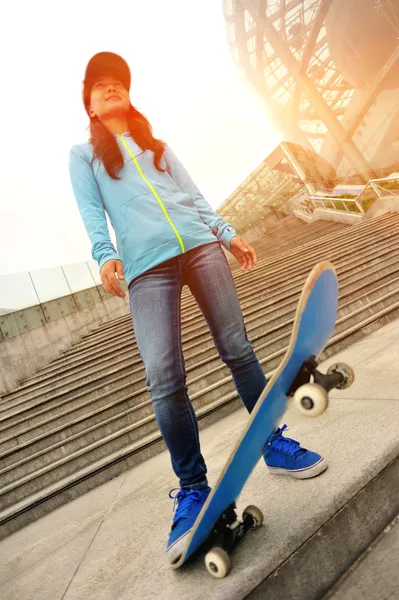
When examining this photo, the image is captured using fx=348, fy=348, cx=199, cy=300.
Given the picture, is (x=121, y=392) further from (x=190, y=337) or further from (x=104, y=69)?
(x=104, y=69)

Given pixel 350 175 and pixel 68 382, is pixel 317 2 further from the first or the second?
pixel 68 382

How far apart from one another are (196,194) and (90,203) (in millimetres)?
582

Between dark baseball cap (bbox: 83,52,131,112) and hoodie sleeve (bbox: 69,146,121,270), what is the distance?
0.34 m

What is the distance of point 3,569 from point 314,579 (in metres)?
1.97

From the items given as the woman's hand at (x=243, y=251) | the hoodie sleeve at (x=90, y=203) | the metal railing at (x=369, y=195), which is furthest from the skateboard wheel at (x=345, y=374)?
the metal railing at (x=369, y=195)

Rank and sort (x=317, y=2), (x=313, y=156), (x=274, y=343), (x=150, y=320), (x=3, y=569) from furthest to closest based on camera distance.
Answer: 1. (x=313, y=156)
2. (x=317, y=2)
3. (x=274, y=343)
4. (x=3, y=569)
5. (x=150, y=320)

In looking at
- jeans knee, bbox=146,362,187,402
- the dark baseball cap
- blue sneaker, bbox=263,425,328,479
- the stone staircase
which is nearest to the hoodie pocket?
jeans knee, bbox=146,362,187,402

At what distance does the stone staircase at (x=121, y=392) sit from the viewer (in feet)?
11.1

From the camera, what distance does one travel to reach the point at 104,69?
1735 millimetres

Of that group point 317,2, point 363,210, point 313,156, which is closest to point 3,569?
point 363,210

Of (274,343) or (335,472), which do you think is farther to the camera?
(274,343)

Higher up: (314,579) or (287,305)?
(287,305)

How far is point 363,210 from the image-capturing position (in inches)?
434

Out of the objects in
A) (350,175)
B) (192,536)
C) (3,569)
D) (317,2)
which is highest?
(317,2)
